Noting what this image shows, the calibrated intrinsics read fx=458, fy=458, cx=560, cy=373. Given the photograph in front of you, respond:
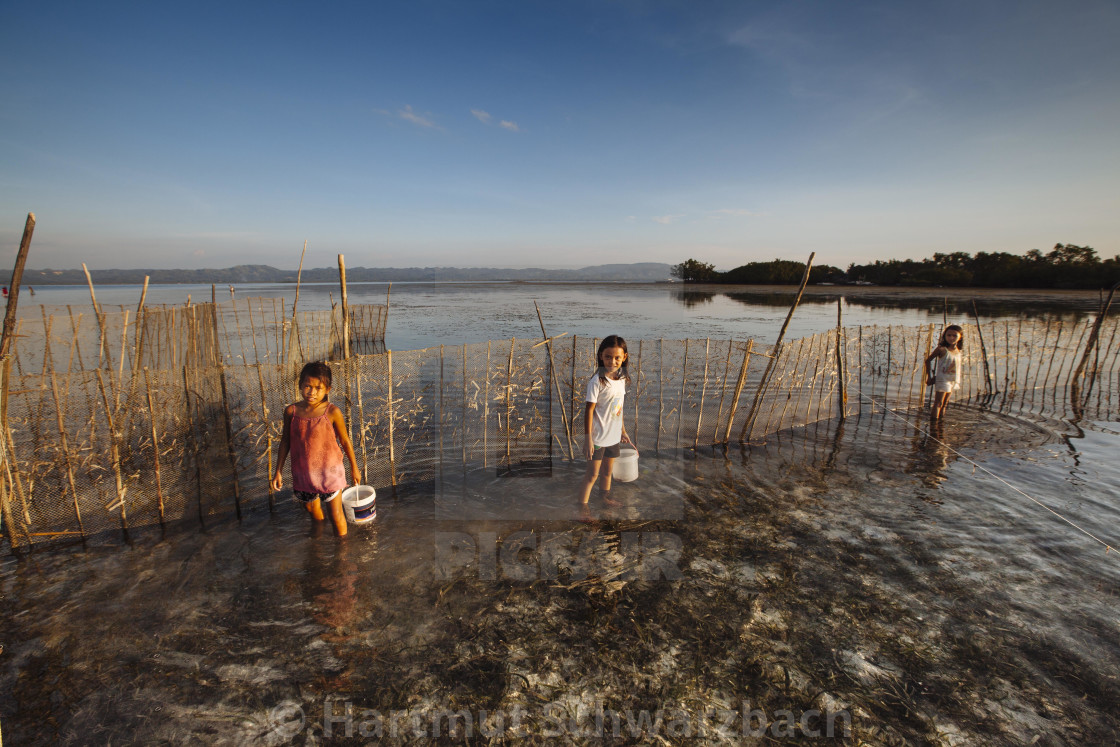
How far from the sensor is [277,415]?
4.39 m

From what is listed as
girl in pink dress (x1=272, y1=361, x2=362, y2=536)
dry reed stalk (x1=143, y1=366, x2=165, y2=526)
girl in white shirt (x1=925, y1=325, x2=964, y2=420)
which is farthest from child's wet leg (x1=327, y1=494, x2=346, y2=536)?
girl in white shirt (x1=925, y1=325, x2=964, y2=420)

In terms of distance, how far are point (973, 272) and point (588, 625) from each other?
62.5 meters

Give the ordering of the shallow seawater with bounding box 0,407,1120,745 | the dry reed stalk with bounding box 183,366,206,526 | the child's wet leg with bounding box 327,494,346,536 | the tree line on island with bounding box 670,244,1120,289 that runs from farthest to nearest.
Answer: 1. the tree line on island with bounding box 670,244,1120,289
2. the dry reed stalk with bounding box 183,366,206,526
3. the child's wet leg with bounding box 327,494,346,536
4. the shallow seawater with bounding box 0,407,1120,745

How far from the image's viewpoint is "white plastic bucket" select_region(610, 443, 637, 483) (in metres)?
4.32

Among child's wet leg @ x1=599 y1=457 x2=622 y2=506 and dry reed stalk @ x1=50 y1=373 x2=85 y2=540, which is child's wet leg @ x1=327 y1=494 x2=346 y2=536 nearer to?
dry reed stalk @ x1=50 y1=373 x2=85 y2=540

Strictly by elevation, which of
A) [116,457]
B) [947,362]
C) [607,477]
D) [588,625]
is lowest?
[588,625]

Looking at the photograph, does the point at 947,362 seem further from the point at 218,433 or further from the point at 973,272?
the point at 973,272

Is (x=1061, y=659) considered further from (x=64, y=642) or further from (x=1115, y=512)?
(x=64, y=642)

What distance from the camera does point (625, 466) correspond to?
14.3 ft

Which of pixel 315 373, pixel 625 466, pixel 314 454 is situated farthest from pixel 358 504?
pixel 625 466

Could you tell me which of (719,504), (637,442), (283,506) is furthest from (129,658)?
(637,442)

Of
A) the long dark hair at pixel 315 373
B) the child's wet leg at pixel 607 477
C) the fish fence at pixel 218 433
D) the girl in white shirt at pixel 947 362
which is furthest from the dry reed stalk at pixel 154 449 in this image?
the girl in white shirt at pixel 947 362

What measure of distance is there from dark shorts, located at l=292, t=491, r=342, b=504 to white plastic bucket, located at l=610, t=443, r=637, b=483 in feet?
7.97

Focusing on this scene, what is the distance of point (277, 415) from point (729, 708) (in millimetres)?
4326
